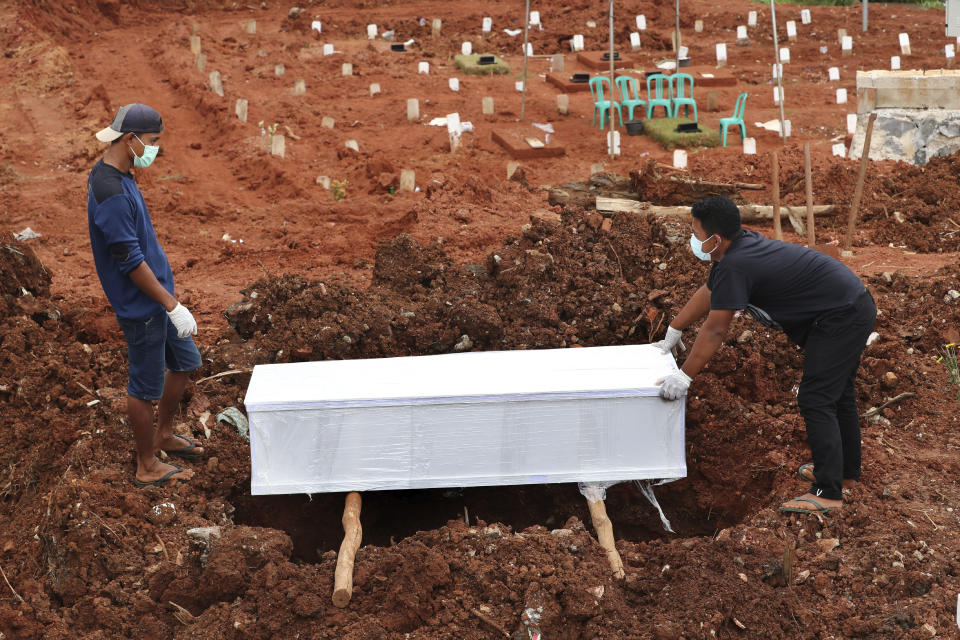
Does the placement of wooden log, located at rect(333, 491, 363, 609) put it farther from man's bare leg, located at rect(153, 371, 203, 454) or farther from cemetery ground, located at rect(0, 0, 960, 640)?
man's bare leg, located at rect(153, 371, 203, 454)

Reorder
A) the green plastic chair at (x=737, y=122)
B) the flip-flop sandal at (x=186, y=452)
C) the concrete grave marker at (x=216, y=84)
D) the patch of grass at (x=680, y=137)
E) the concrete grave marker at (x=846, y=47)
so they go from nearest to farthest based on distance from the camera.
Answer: the flip-flop sandal at (x=186, y=452) → the green plastic chair at (x=737, y=122) → the patch of grass at (x=680, y=137) → the concrete grave marker at (x=216, y=84) → the concrete grave marker at (x=846, y=47)

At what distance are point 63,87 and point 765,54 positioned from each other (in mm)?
12858

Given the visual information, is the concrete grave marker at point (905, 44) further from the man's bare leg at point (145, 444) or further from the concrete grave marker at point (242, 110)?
the man's bare leg at point (145, 444)

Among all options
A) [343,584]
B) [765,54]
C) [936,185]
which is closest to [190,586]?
[343,584]

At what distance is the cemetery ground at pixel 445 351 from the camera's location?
12.5 feet

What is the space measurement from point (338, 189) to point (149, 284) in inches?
244

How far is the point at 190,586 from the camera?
3957 millimetres

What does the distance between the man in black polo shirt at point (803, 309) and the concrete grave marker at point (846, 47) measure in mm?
13872

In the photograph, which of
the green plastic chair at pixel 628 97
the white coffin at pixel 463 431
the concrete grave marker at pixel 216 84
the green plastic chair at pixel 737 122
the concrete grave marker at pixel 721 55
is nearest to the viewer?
the white coffin at pixel 463 431

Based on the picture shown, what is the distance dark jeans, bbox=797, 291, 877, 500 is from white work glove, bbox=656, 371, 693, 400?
523 millimetres

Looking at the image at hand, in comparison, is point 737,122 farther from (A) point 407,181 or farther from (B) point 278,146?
(B) point 278,146

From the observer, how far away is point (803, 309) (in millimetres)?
4168

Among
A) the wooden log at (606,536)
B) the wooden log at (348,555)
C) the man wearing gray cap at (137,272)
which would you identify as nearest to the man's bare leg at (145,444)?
the man wearing gray cap at (137,272)

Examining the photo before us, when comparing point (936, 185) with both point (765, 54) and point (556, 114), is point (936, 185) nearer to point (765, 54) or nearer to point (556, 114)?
point (556, 114)
